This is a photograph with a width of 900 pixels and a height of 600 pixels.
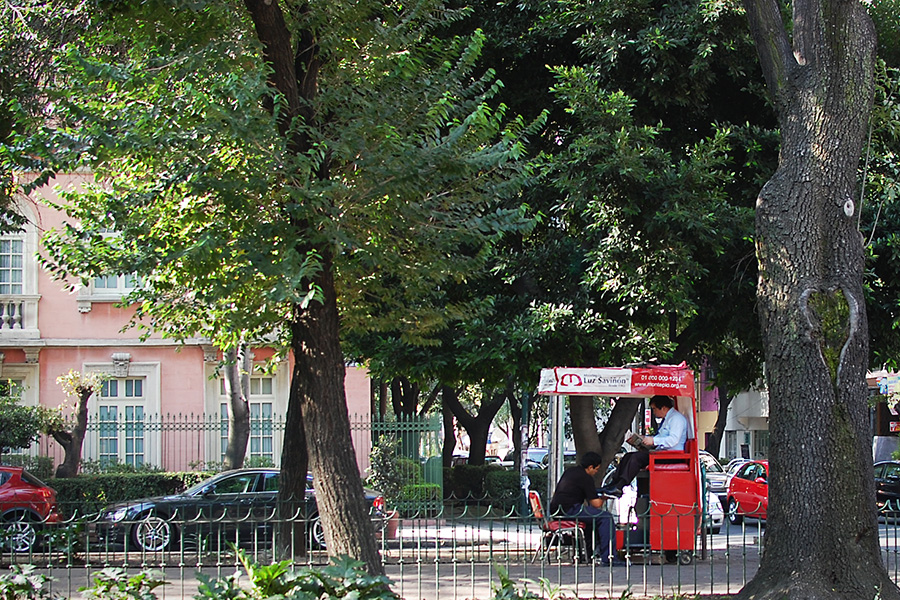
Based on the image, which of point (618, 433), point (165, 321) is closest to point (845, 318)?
point (165, 321)

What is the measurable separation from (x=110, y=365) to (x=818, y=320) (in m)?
21.3

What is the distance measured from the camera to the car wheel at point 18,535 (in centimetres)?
1042

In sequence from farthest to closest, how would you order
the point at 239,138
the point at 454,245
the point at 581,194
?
1. the point at 581,194
2. the point at 454,245
3. the point at 239,138

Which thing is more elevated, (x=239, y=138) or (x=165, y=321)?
(x=239, y=138)

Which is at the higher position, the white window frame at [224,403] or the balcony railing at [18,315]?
the balcony railing at [18,315]

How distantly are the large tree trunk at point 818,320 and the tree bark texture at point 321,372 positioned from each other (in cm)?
352

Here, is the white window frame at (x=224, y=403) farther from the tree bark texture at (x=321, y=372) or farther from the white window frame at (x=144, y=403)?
the tree bark texture at (x=321, y=372)

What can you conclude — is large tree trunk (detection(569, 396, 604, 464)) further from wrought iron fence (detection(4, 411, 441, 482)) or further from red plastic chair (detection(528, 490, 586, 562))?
wrought iron fence (detection(4, 411, 441, 482))

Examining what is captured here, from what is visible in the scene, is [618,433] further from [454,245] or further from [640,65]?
[454,245]

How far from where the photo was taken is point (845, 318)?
9.35 meters

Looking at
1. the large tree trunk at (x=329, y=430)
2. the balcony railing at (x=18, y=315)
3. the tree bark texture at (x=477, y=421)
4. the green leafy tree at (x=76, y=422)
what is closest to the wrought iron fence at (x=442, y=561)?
the large tree trunk at (x=329, y=430)

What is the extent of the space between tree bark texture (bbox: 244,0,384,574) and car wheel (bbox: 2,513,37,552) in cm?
305

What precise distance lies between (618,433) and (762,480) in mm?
8903

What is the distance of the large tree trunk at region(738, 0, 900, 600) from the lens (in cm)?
908
